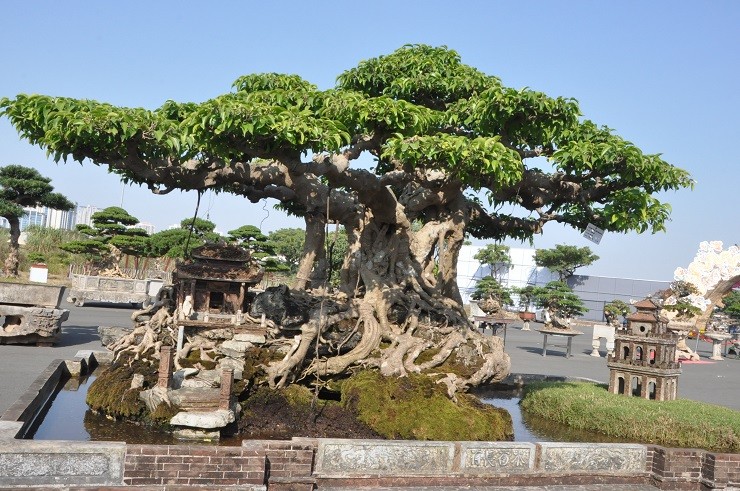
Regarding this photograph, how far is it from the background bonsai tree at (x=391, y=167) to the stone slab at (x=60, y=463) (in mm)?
4097

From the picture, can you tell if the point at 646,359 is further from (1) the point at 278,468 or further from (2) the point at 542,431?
(1) the point at 278,468

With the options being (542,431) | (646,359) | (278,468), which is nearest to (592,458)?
(542,431)

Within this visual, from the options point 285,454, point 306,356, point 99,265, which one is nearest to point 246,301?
point 306,356

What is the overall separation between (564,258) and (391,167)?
162 feet

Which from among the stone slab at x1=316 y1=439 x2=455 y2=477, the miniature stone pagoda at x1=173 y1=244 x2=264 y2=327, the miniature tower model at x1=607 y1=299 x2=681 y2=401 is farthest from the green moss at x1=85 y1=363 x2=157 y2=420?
the miniature tower model at x1=607 y1=299 x2=681 y2=401

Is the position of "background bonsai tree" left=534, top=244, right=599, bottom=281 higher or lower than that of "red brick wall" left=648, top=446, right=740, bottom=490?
higher

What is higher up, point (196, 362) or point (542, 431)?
point (196, 362)

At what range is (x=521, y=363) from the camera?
21.8m

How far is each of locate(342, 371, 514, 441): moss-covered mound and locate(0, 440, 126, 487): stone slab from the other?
171 inches

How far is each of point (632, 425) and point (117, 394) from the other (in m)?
8.60

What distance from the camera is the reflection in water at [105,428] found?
30.0ft

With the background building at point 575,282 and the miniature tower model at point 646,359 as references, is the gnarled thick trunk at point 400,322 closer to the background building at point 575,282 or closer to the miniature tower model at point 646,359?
the miniature tower model at point 646,359

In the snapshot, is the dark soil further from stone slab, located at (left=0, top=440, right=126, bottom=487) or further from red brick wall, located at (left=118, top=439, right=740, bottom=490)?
stone slab, located at (left=0, top=440, right=126, bottom=487)

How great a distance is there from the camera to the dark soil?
32.4 feet
